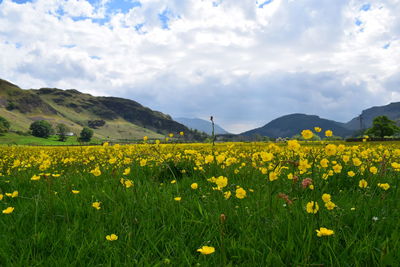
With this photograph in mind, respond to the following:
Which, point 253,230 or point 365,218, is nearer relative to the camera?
point 253,230

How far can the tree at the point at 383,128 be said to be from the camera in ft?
268

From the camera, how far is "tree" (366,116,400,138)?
8169 centimetres

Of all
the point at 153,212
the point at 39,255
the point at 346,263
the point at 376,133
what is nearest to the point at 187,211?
the point at 153,212

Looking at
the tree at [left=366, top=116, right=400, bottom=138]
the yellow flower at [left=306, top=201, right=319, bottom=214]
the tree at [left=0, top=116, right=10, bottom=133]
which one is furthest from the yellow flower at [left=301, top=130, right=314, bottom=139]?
the tree at [left=0, top=116, right=10, bottom=133]

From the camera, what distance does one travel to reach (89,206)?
345 cm

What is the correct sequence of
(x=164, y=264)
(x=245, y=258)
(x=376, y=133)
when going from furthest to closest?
(x=376, y=133) < (x=245, y=258) < (x=164, y=264)

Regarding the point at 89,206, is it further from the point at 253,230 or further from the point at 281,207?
the point at 281,207

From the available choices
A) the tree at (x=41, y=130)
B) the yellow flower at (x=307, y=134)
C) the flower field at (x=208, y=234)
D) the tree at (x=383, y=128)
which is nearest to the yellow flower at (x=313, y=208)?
the flower field at (x=208, y=234)

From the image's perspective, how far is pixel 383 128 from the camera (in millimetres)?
83312

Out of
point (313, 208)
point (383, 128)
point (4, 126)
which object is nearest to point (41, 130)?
point (4, 126)

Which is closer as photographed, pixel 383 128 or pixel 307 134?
pixel 307 134

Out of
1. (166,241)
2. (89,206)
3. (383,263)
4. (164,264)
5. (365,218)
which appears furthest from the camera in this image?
(89,206)

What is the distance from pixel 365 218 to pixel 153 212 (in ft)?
7.88

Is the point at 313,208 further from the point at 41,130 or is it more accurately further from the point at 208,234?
the point at 41,130
